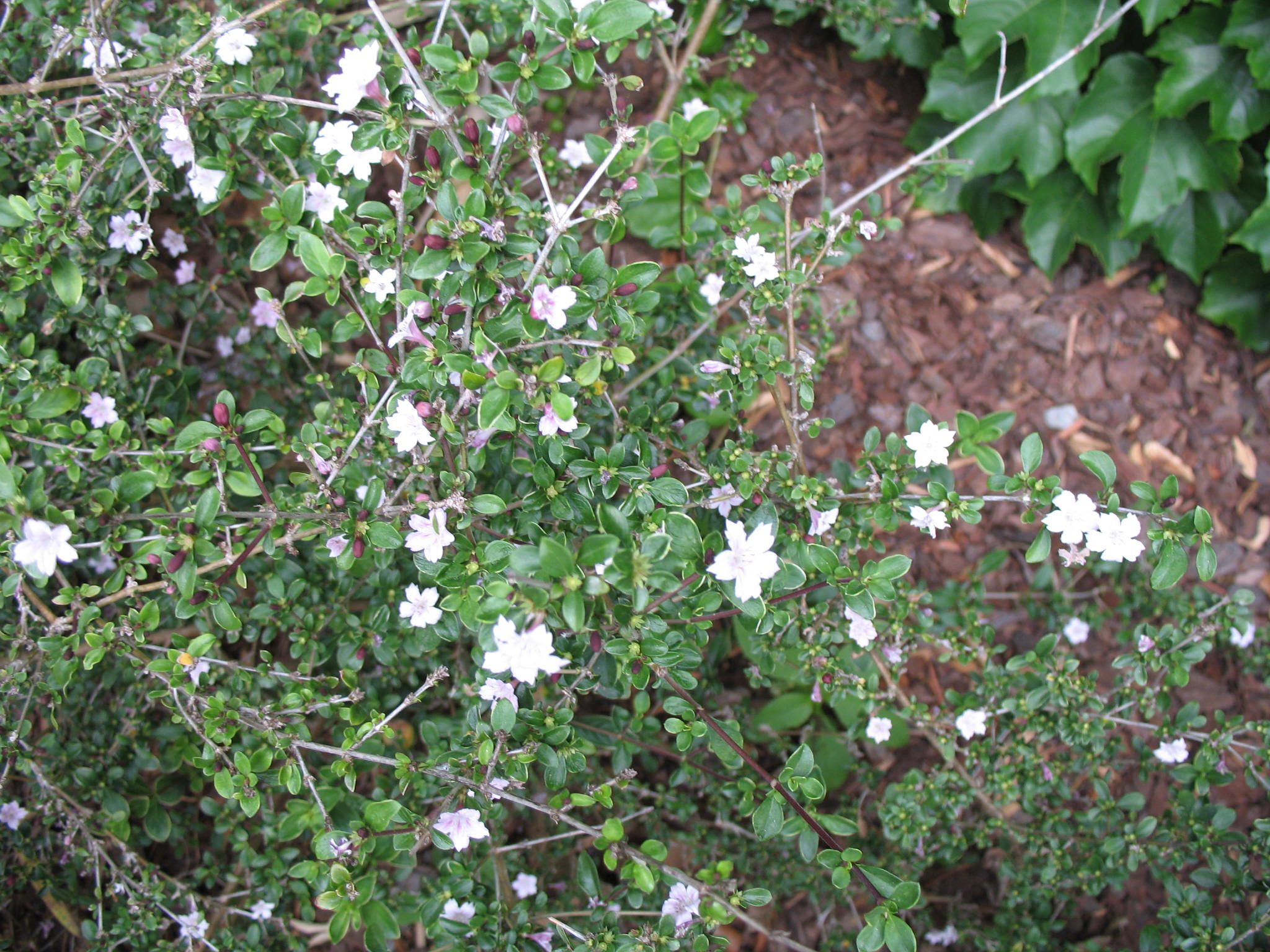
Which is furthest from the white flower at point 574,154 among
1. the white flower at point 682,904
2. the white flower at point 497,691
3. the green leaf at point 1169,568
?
the white flower at point 682,904

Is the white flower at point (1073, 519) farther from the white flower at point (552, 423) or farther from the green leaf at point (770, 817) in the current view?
the white flower at point (552, 423)

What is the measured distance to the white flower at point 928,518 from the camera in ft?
5.33

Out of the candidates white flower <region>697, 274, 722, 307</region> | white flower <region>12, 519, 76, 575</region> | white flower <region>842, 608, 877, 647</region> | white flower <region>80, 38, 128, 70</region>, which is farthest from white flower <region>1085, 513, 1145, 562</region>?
white flower <region>80, 38, 128, 70</region>

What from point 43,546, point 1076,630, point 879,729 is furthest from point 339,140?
point 1076,630

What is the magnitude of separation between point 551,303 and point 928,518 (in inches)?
31.8

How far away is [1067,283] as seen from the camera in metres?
3.03

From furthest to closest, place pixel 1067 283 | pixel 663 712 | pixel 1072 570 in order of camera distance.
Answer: pixel 1067 283
pixel 1072 570
pixel 663 712

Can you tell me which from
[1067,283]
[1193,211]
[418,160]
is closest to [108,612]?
[418,160]

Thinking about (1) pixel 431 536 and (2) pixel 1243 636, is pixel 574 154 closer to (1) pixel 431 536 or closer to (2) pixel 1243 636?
(1) pixel 431 536

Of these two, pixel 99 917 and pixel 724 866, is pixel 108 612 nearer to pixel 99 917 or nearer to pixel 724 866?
pixel 99 917

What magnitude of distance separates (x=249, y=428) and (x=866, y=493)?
118 cm

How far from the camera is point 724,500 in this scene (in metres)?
1.67

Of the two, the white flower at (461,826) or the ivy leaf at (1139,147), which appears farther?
the ivy leaf at (1139,147)

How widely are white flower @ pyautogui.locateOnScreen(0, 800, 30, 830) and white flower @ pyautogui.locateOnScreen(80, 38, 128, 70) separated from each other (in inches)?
Result: 59.5
